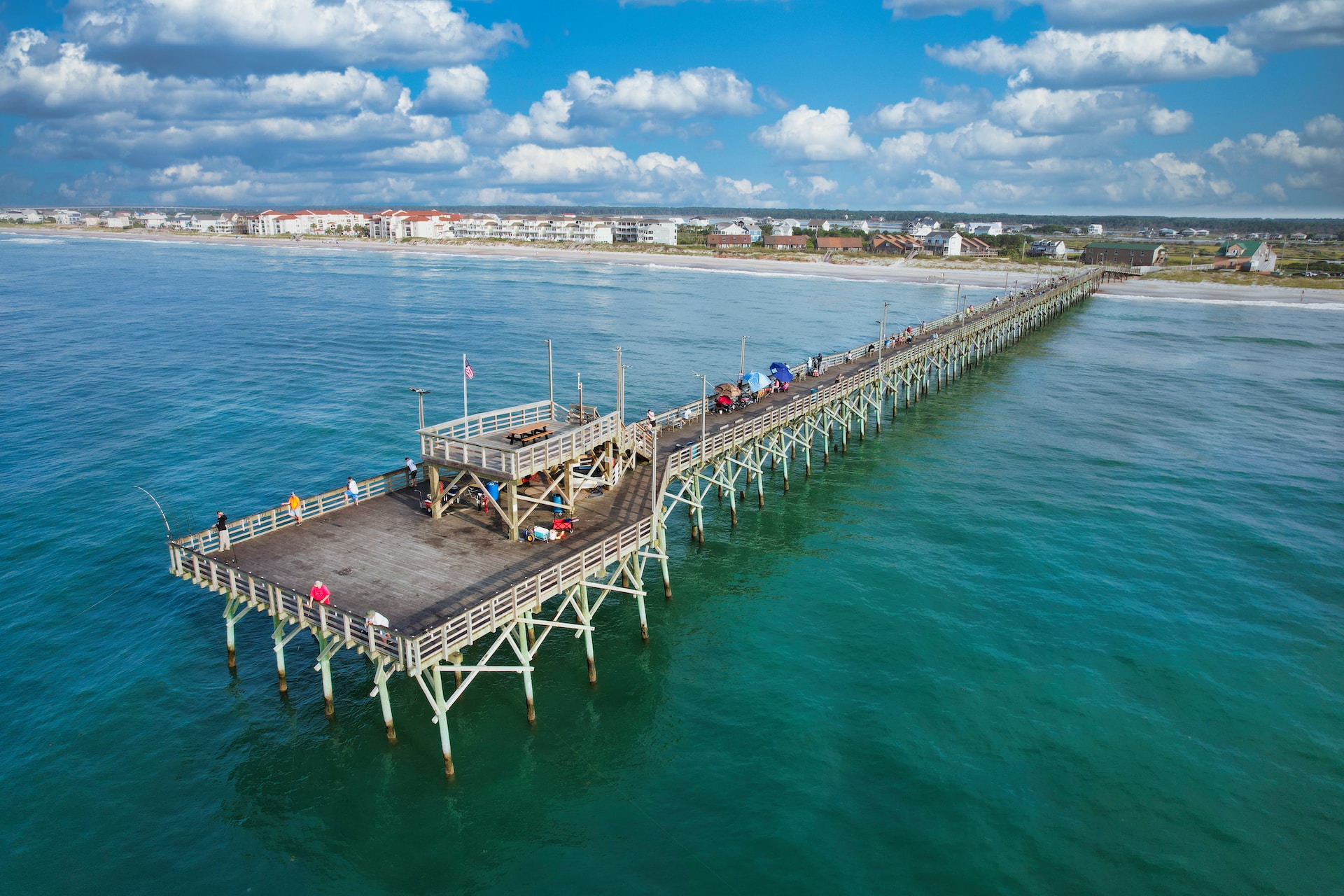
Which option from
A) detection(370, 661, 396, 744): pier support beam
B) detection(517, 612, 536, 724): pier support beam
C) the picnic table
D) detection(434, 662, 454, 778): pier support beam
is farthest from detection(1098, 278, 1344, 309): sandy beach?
detection(370, 661, 396, 744): pier support beam

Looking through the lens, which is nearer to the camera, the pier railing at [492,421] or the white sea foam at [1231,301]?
the pier railing at [492,421]

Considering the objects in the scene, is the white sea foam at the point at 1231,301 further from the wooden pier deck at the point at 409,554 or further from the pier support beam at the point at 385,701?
the pier support beam at the point at 385,701

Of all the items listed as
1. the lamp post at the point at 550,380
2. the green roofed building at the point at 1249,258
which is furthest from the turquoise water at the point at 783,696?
the green roofed building at the point at 1249,258

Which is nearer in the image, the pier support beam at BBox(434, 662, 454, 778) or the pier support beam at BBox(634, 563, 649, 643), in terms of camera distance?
the pier support beam at BBox(434, 662, 454, 778)

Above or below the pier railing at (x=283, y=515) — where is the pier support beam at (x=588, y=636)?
below

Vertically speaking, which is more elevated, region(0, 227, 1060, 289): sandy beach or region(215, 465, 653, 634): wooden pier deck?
region(0, 227, 1060, 289): sandy beach

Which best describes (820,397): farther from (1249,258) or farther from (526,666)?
(1249,258)

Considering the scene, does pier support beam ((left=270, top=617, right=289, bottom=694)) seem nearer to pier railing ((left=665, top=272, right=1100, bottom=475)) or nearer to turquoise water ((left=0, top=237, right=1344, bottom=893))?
turquoise water ((left=0, top=237, right=1344, bottom=893))

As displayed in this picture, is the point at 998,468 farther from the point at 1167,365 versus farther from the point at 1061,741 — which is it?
the point at 1167,365
